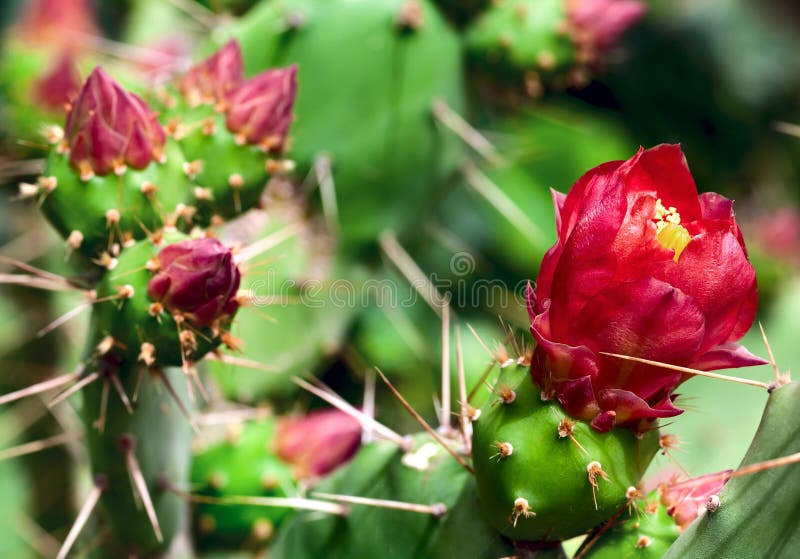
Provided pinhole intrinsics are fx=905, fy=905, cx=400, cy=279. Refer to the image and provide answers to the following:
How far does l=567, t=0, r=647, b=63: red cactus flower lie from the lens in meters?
1.49

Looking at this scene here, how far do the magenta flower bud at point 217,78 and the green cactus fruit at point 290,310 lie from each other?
1.32ft

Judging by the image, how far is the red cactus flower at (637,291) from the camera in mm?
693

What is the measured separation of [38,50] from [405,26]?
0.81 m

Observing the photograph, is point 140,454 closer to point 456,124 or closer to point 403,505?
point 403,505

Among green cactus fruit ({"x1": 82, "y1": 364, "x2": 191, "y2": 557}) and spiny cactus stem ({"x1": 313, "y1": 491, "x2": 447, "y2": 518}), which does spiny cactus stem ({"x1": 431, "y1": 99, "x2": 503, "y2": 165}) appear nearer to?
green cactus fruit ({"x1": 82, "y1": 364, "x2": 191, "y2": 557})

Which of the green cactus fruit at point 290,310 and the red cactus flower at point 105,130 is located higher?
the red cactus flower at point 105,130

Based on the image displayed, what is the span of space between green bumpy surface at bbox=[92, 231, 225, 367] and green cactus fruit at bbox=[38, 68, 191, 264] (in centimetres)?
4

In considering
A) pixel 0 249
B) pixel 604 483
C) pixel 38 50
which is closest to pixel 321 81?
pixel 38 50

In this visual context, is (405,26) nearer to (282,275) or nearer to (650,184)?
(282,275)

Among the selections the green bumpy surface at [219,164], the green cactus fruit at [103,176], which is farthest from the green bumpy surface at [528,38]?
the green cactus fruit at [103,176]

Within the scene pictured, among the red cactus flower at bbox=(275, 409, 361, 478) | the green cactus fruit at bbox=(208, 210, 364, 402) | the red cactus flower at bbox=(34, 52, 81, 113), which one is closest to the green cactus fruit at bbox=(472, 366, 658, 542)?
the red cactus flower at bbox=(275, 409, 361, 478)

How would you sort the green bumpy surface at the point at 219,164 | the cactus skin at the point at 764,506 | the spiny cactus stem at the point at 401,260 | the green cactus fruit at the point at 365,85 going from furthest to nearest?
the spiny cactus stem at the point at 401,260, the green cactus fruit at the point at 365,85, the green bumpy surface at the point at 219,164, the cactus skin at the point at 764,506

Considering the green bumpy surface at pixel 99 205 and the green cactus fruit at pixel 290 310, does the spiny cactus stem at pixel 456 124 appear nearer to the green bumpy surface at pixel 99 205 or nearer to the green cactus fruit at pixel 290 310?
the green cactus fruit at pixel 290 310

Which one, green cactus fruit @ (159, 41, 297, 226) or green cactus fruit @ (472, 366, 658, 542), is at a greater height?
green cactus fruit @ (159, 41, 297, 226)
